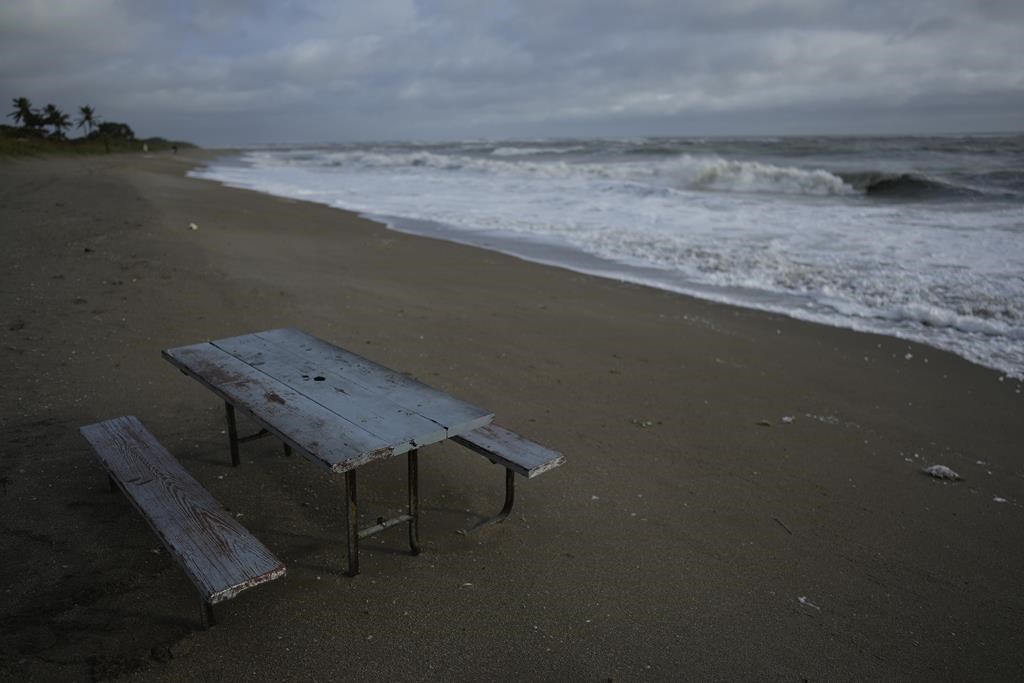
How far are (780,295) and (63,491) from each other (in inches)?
283

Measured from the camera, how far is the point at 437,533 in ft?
9.73

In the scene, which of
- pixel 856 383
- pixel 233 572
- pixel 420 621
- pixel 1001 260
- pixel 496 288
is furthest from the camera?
pixel 1001 260

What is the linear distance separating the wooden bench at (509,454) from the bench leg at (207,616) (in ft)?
3.78

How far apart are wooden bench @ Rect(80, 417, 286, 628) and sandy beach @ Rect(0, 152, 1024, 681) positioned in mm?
328

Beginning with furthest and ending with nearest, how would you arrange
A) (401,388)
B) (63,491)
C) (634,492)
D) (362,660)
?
1. (634,492)
2. (63,491)
3. (401,388)
4. (362,660)

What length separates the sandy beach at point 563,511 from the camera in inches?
90.1

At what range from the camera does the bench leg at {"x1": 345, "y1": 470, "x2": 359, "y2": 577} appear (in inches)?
96.8

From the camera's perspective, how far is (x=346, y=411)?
2.57 metres

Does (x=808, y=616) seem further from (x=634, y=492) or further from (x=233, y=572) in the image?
(x=233, y=572)

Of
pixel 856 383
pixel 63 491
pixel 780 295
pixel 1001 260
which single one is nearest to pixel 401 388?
pixel 63 491

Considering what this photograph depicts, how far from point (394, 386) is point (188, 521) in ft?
3.17

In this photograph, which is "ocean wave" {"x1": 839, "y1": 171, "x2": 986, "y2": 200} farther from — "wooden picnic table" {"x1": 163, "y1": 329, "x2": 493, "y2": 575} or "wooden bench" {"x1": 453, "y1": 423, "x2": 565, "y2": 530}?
"wooden picnic table" {"x1": 163, "y1": 329, "x2": 493, "y2": 575}

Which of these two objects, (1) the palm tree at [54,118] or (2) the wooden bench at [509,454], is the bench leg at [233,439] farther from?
(1) the palm tree at [54,118]

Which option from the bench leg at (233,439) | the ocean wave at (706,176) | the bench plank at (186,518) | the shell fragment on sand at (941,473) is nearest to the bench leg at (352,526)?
the bench plank at (186,518)
